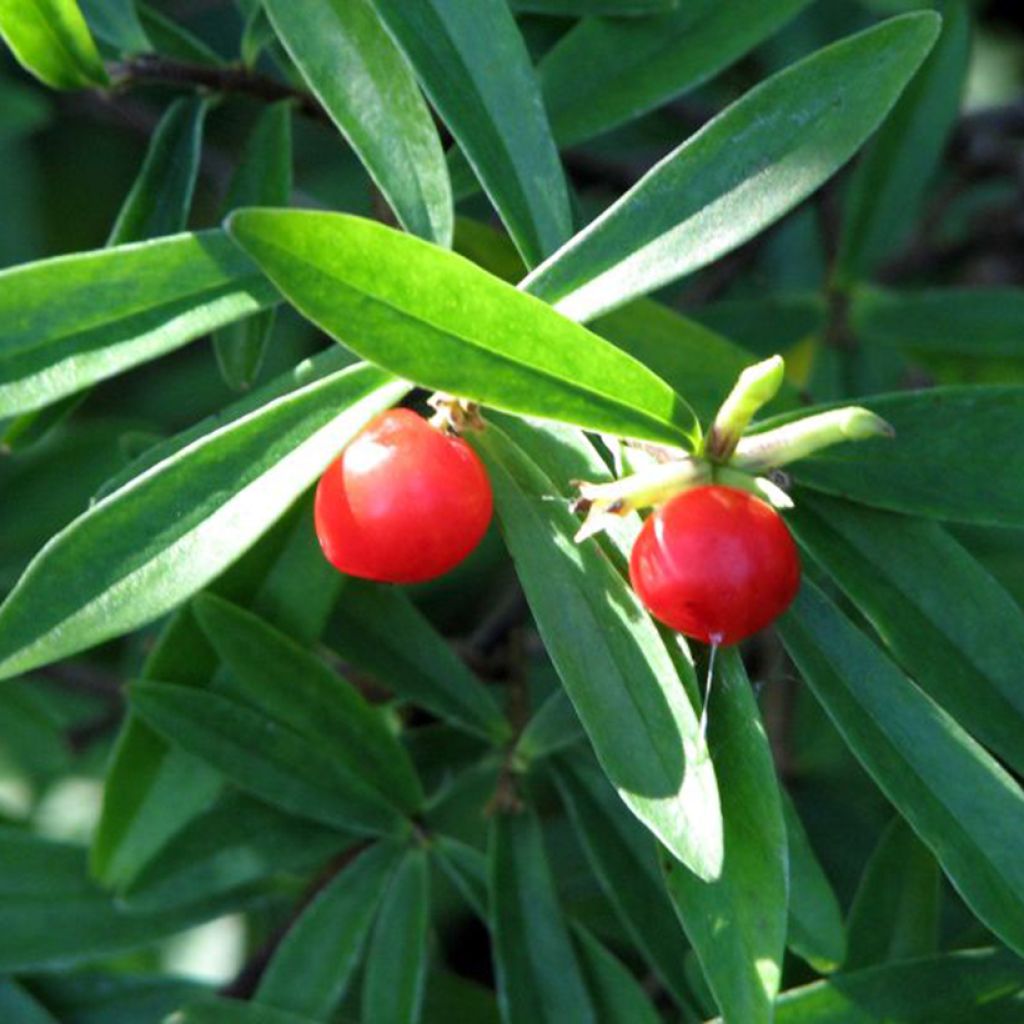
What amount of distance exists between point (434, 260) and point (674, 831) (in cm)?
33

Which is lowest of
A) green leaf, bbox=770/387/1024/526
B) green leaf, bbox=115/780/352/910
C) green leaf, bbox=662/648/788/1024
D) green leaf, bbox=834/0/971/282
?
green leaf, bbox=662/648/788/1024

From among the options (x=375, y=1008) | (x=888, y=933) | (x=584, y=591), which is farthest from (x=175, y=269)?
(x=888, y=933)

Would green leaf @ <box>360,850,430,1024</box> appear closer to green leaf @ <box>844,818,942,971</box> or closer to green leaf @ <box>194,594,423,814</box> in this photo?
green leaf @ <box>194,594,423,814</box>

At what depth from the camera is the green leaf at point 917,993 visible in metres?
1.16

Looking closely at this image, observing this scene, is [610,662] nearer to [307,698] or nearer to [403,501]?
[403,501]

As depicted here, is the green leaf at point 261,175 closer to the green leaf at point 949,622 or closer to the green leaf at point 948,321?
the green leaf at point 949,622

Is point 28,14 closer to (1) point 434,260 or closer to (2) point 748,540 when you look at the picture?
(1) point 434,260

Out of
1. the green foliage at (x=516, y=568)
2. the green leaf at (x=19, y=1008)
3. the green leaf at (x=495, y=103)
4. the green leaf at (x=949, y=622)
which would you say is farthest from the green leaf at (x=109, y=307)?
the green leaf at (x=19, y=1008)

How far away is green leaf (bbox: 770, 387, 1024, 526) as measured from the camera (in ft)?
3.43

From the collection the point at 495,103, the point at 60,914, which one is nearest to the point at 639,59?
the point at 495,103

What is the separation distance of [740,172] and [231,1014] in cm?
72

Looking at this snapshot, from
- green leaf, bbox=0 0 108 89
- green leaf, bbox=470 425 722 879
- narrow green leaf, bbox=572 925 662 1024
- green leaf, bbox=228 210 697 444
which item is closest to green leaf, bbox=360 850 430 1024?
narrow green leaf, bbox=572 925 662 1024

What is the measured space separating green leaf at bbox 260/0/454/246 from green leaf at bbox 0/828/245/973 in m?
0.67

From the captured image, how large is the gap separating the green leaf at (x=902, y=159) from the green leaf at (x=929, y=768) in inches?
31.9
